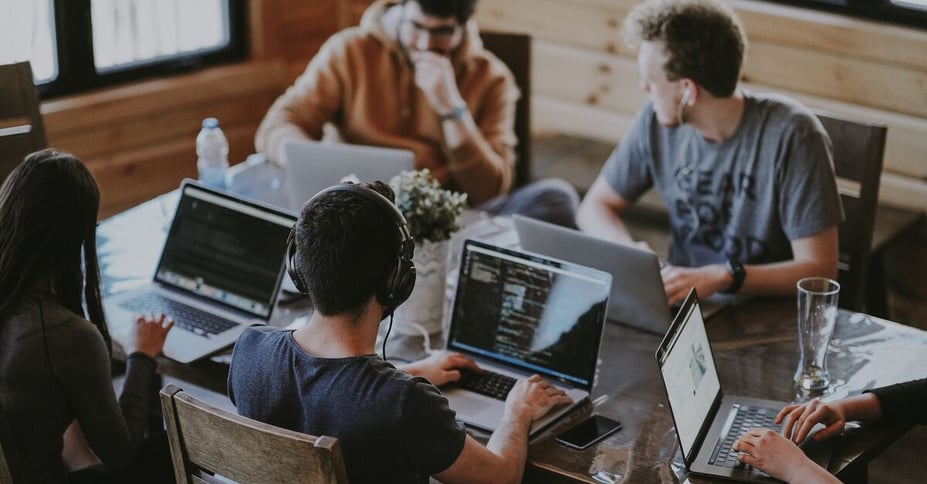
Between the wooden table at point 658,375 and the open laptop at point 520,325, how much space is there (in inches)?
3.2

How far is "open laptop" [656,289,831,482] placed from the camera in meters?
1.76

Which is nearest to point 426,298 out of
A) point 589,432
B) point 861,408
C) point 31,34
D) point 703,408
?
point 589,432

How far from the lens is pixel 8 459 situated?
1806 mm

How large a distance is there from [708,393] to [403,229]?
0.65 m

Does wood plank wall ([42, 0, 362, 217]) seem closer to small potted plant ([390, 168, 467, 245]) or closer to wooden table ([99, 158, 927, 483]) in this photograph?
wooden table ([99, 158, 927, 483])

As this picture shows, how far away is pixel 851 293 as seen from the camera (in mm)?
2730

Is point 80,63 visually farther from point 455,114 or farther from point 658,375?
point 658,375

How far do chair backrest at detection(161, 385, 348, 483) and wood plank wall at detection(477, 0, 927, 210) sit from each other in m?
2.49

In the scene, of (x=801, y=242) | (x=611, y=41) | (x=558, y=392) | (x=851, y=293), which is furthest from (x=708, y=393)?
(x=611, y=41)

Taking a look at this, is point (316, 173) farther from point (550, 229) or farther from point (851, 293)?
point (851, 293)

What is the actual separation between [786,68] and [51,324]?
8.05 ft

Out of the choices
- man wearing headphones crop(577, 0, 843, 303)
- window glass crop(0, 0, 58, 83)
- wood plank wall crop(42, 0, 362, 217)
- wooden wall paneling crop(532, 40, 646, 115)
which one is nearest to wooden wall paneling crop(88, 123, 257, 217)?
wood plank wall crop(42, 0, 362, 217)

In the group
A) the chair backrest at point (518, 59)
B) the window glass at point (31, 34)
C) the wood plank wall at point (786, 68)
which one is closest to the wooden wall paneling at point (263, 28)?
the window glass at point (31, 34)

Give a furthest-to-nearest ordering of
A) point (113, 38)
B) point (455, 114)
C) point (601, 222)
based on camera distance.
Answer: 1. point (113, 38)
2. point (455, 114)
3. point (601, 222)
